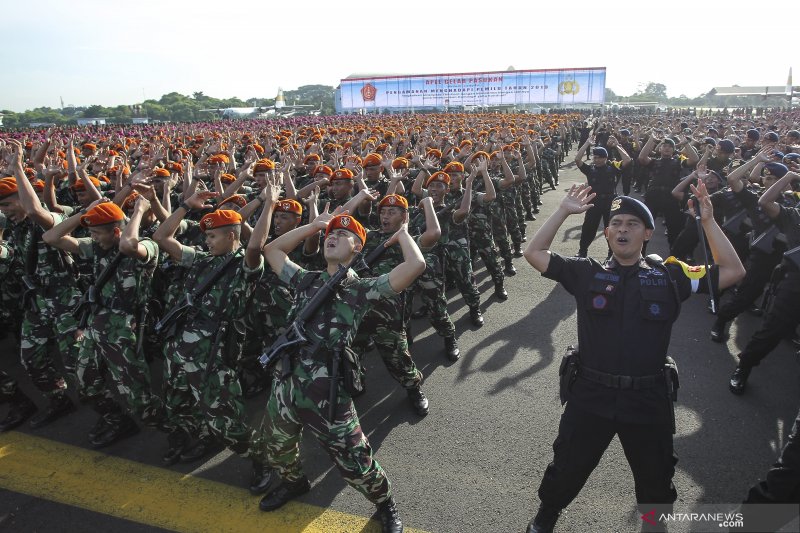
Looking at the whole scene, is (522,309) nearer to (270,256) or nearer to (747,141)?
(270,256)

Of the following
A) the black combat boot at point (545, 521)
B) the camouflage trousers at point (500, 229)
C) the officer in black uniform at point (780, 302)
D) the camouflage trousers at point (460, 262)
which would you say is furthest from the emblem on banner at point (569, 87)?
the black combat boot at point (545, 521)

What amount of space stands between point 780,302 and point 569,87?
135ft

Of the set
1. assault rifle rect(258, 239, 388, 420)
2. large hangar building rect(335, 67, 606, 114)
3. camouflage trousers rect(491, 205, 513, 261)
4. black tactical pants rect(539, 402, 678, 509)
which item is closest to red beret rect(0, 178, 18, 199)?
assault rifle rect(258, 239, 388, 420)

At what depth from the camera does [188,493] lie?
357cm

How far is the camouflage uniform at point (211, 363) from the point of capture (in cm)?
348

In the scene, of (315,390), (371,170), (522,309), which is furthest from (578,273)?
(371,170)

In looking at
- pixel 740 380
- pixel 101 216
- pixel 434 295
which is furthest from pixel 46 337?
pixel 740 380

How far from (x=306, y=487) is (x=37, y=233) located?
3460mm

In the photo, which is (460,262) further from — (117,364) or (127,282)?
(117,364)

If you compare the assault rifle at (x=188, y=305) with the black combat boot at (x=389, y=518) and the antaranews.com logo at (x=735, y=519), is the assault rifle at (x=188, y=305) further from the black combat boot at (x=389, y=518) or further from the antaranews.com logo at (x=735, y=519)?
the antaranews.com logo at (x=735, y=519)

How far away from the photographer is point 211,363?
11.4 feet

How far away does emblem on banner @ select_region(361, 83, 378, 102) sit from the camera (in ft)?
146

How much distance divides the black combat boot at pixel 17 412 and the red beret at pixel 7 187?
1848 millimetres

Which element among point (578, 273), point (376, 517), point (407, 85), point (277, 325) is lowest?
point (376, 517)
